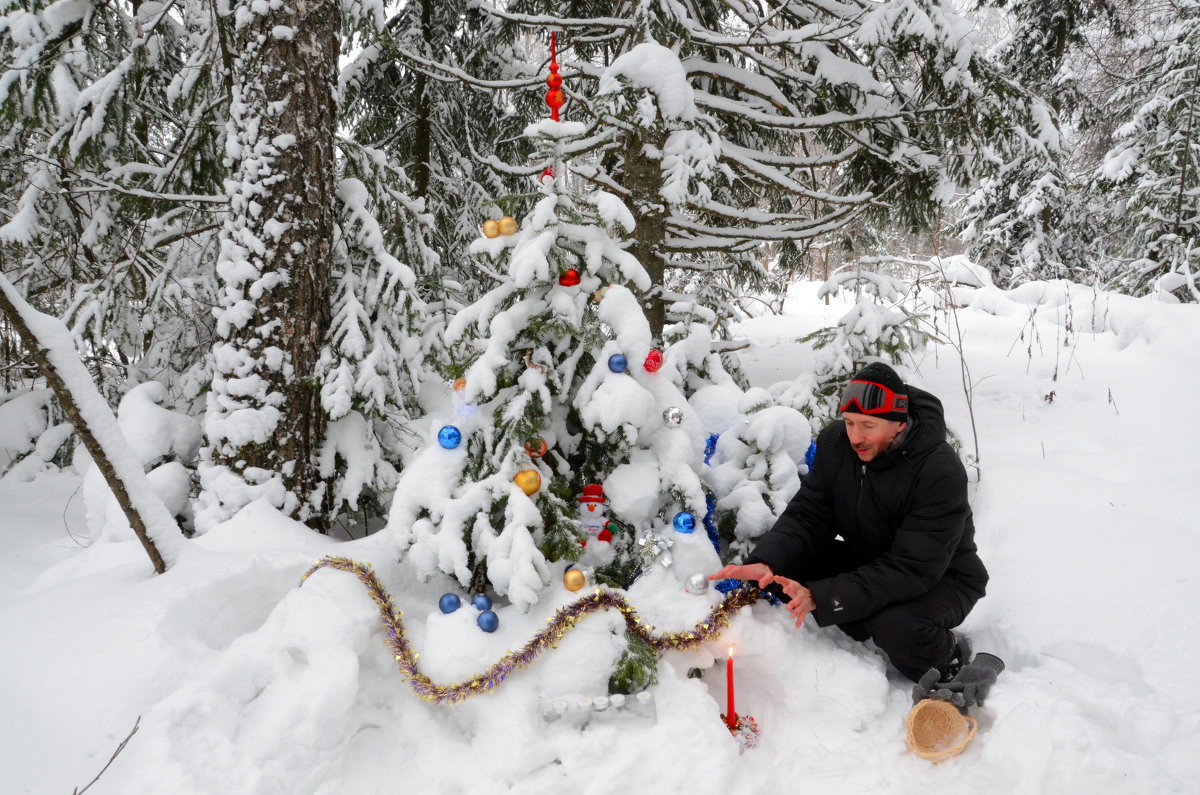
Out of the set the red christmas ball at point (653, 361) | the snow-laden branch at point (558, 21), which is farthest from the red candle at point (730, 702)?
the snow-laden branch at point (558, 21)

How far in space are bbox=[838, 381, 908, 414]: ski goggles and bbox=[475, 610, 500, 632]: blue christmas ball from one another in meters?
1.73

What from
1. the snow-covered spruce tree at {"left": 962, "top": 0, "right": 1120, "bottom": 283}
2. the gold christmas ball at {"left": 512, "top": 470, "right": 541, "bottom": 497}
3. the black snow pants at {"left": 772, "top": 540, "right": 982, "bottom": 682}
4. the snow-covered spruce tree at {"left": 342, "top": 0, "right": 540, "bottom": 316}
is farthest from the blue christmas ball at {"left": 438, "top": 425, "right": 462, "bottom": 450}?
the snow-covered spruce tree at {"left": 962, "top": 0, "right": 1120, "bottom": 283}

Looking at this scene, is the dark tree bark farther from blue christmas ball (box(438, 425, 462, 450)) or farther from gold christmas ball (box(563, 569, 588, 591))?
gold christmas ball (box(563, 569, 588, 591))

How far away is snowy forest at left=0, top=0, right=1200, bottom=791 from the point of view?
Result: 9.23 ft

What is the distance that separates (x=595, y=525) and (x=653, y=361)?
85 cm

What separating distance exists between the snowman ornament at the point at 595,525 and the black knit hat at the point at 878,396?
1.21m

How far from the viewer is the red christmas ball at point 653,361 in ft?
9.69

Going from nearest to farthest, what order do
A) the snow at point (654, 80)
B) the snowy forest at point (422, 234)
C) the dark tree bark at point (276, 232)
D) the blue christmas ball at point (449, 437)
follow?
the blue christmas ball at point (449, 437), the snowy forest at point (422, 234), the dark tree bark at point (276, 232), the snow at point (654, 80)

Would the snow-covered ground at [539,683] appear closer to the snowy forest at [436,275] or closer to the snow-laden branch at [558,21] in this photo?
the snowy forest at [436,275]

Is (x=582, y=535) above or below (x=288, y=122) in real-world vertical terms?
below

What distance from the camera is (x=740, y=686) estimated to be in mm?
2771

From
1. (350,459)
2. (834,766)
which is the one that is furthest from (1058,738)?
(350,459)

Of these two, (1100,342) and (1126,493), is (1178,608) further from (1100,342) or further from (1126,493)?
(1100,342)

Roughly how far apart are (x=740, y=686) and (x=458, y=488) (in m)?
1.56
